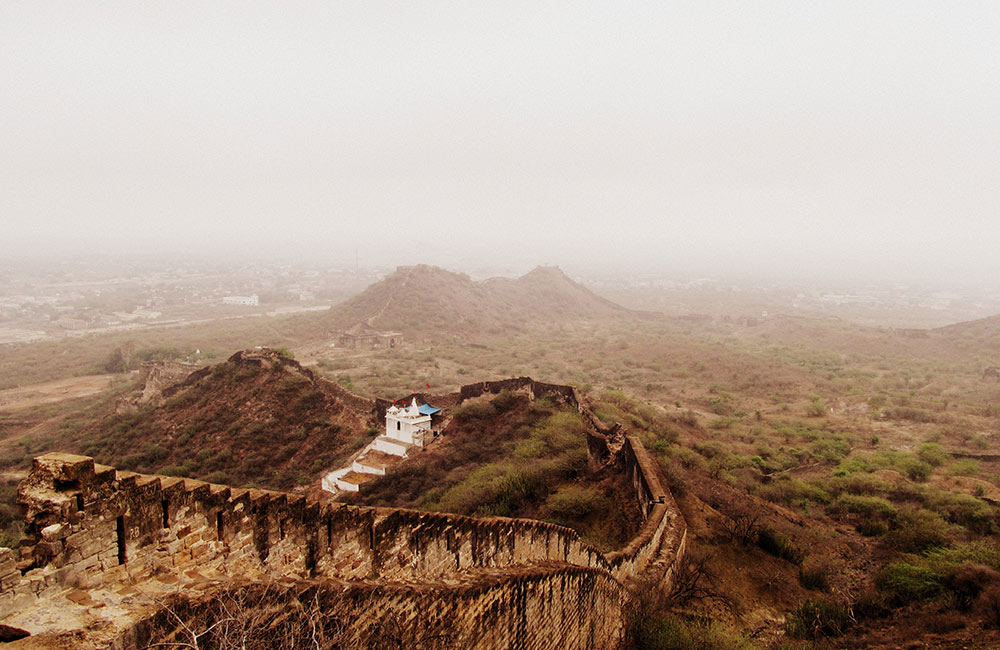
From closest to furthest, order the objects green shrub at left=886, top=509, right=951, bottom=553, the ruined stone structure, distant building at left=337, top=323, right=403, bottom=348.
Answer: the ruined stone structure
green shrub at left=886, top=509, right=951, bottom=553
distant building at left=337, top=323, right=403, bottom=348

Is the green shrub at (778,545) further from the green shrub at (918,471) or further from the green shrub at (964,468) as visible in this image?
the green shrub at (964,468)

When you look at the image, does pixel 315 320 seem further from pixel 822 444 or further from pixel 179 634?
pixel 179 634

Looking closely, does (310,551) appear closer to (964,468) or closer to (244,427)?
(244,427)

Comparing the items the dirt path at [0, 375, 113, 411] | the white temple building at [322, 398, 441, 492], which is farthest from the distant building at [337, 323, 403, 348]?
the white temple building at [322, 398, 441, 492]

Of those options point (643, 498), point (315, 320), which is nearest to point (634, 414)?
point (643, 498)

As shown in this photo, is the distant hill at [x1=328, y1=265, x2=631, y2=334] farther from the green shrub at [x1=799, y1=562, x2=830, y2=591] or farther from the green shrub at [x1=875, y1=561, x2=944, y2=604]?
the green shrub at [x1=875, y1=561, x2=944, y2=604]

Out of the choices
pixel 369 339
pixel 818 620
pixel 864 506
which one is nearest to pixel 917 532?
pixel 864 506
